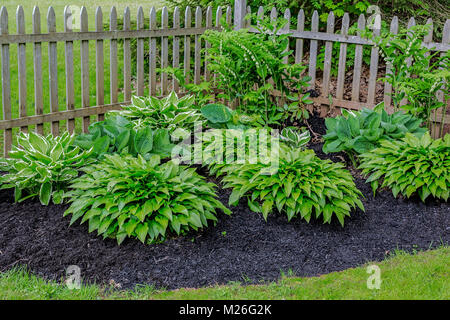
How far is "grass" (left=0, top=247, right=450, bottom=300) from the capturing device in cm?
347

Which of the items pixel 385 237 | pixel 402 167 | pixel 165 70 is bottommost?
pixel 385 237

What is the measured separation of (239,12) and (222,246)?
466cm

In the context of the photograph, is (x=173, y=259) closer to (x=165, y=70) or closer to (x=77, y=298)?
(x=77, y=298)

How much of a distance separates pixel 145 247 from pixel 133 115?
203 cm

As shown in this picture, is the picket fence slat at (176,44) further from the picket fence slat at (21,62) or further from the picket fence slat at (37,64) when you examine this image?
the picket fence slat at (21,62)

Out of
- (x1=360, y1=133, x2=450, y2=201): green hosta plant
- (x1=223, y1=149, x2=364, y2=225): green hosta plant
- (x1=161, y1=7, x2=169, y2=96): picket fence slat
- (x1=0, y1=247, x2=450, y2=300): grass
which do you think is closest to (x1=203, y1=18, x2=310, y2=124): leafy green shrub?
(x1=161, y1=7, x2=169, y2=96): picket fence slat

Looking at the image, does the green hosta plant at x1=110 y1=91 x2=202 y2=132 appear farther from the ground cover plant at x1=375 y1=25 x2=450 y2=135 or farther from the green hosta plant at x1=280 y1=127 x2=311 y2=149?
the ground cover plant at x1=375 y1=25 x2=450 y2=135

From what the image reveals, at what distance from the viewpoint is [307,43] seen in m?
8.95

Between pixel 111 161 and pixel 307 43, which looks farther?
→ pixel 307 43

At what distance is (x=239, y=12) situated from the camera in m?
7.99

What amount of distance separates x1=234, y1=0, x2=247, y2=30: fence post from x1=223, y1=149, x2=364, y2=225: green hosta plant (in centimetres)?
370

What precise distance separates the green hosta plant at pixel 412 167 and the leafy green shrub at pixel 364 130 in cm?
22

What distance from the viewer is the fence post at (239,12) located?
797 centimetres
